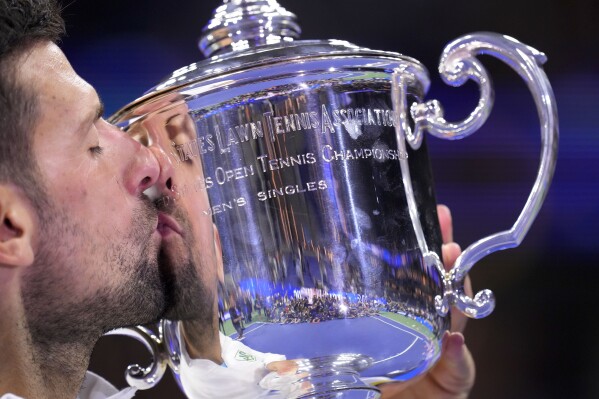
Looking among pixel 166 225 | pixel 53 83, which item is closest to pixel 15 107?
pixel 53 83

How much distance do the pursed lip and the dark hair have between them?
0.11m

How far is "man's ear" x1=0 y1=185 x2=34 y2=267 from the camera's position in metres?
0.88

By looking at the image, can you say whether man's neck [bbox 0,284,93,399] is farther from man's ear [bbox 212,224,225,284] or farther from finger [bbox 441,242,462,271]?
finger [bbox 441,242,462,271]

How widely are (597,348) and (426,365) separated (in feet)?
4.50

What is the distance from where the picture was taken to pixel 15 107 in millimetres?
875

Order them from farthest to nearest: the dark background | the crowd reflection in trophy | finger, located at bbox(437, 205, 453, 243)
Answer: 1. the dark background
2. finger, located at bbox(437, 205, 453, 243)
3. the crowd reflection in trophy

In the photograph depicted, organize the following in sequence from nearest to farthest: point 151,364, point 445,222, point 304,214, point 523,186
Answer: point 304,214 → point 151,364 → point 445,222 → point 523,186

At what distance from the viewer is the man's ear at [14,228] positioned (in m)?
0.88

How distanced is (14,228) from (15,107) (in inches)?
4.2

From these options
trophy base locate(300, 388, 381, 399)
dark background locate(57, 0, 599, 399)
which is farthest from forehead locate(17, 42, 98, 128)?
dark background locate(57, 0, 599, 399)

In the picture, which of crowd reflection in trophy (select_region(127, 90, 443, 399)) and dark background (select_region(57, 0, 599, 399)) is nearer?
crowd reflection in trophy (select_region(127, 90, 443, 399))

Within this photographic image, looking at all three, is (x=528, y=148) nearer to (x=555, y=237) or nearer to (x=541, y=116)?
(x=555, y=237)

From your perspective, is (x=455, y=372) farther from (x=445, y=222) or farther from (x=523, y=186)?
(x=523, y=186)

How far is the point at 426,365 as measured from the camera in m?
0.94
